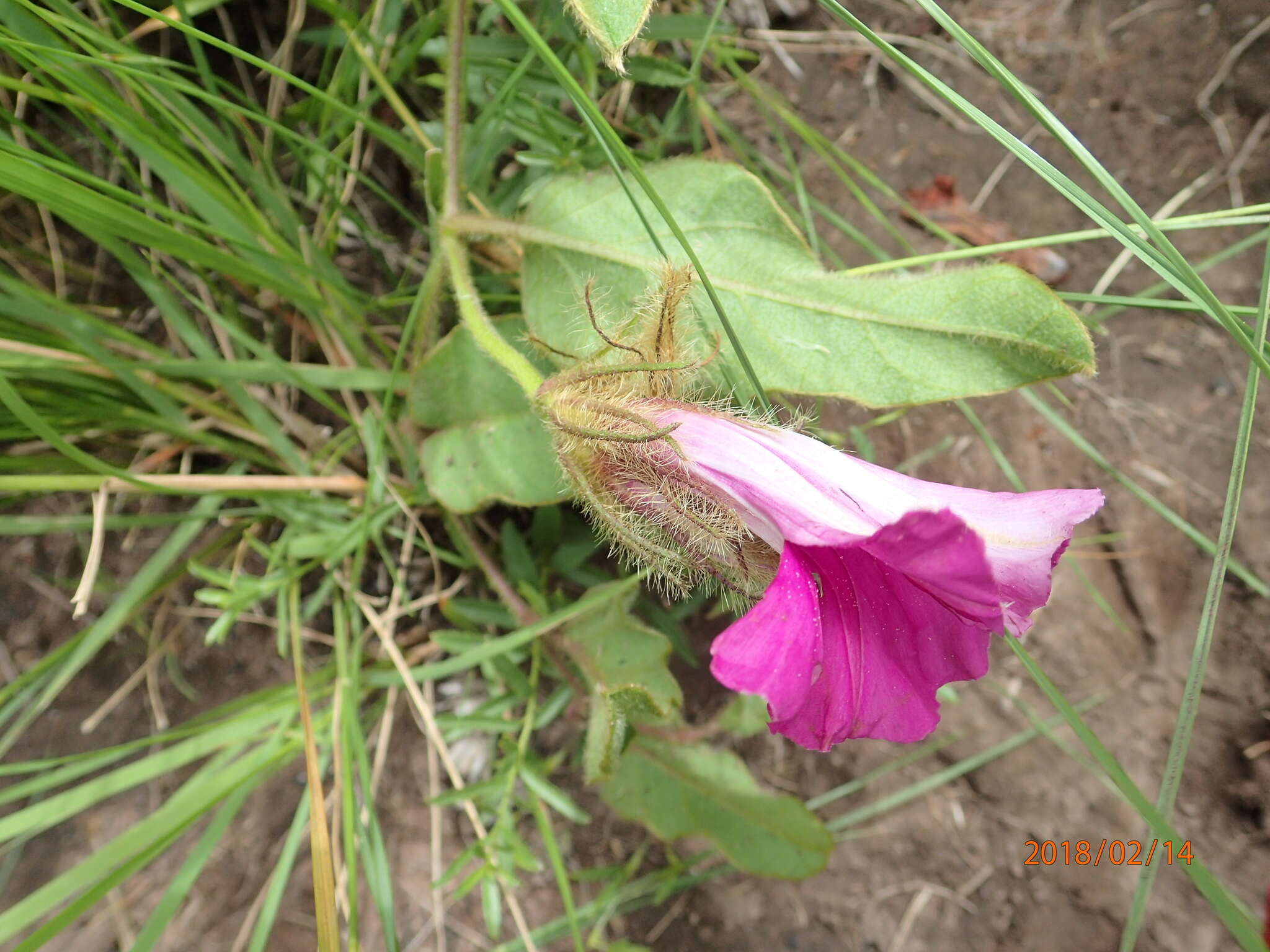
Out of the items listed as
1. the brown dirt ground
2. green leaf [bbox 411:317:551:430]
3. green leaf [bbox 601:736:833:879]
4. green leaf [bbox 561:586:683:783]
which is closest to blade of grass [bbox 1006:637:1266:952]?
green leaf [bbox 561:586:683:783]

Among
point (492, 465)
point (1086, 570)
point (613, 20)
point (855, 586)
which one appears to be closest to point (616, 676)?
point (492, 465)

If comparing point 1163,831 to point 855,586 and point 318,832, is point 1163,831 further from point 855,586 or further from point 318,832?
point 318,832

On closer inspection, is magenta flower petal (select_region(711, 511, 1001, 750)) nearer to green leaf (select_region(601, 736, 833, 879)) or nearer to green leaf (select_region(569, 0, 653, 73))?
green leaf (select_region(569, 0, 653, 73))

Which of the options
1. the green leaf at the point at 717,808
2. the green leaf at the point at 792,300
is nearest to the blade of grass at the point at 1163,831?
the green leaf at the point at 792,300

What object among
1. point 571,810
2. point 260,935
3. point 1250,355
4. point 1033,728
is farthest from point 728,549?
point 1033,728

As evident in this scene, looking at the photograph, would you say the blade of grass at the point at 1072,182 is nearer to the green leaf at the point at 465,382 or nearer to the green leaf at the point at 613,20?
the green leaf at the point at 613,20
